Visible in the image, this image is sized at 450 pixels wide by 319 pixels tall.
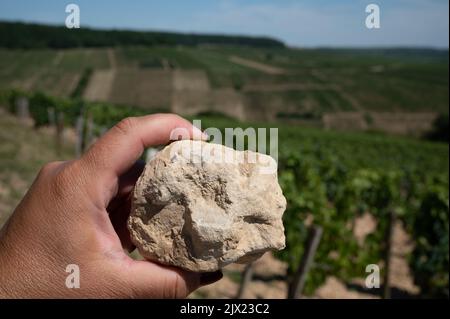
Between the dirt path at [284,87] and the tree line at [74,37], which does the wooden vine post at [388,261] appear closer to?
the dirt path at [284,87]

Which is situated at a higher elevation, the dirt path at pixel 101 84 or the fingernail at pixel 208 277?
the dirt path at pixel 101 84

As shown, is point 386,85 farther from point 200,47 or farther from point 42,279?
point 42,279

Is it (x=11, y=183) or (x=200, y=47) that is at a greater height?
(x=200, y=47)

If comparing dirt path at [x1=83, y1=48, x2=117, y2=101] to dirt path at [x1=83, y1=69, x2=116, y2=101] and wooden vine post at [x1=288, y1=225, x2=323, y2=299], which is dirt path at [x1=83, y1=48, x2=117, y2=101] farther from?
wooden vine post at [x1=288, y1=225, x2=323, y2=299]

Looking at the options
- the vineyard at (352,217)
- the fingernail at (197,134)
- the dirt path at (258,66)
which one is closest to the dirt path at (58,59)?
the dirt path at (258,66)

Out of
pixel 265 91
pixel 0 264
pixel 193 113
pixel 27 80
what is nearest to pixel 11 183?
pixel 0 264
